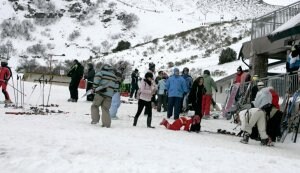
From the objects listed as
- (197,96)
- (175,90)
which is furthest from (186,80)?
(197,96)

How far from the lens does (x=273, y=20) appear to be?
20.3 metres

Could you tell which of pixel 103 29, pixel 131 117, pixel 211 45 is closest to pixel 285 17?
pixel 131 117

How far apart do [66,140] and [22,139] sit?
73cm

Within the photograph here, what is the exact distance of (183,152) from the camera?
7.80 metres

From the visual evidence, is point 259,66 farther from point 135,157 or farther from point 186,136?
point 135,157

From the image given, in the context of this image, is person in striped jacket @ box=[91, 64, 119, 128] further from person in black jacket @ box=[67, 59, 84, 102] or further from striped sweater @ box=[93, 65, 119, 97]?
person in black jacket @ box=[67, 59, 84, 102]

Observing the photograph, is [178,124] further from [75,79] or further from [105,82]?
[75,79]

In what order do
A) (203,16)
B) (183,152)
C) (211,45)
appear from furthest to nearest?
(203,16) → (211,45) → (183,152)

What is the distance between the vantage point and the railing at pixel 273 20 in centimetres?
1916

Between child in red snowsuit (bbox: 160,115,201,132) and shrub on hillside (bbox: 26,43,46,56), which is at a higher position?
shrub on hillside (bbox: 26,43,46,56)

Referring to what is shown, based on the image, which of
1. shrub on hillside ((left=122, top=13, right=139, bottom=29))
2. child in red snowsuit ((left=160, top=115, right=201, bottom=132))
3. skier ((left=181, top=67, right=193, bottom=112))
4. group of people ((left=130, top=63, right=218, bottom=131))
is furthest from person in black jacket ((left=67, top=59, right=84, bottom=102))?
shrub on hillside ((left=122, top=13, right=139, bottom=29))

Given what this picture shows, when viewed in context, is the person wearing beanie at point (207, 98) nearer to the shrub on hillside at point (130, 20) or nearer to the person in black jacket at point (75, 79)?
the person in black jacket at point (75, 79)

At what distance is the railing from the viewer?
1916 centimetres

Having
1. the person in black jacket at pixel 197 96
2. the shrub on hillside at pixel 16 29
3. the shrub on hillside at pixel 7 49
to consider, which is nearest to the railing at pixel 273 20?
the person in black jacket at pixel 197 96
